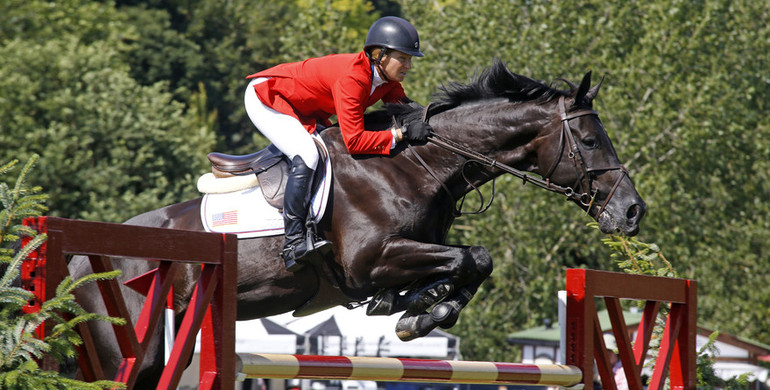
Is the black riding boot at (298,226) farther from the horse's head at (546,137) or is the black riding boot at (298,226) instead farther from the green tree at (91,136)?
the green tree at (91,136)

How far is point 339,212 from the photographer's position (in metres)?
4.70

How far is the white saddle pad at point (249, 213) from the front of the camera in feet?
15.4

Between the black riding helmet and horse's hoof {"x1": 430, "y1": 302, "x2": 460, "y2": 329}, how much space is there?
3.99ft

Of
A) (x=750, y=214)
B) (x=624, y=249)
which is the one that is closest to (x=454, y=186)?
(x=624, y=249)

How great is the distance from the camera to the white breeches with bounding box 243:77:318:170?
15.2ft

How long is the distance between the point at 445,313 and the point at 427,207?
57 centimetres

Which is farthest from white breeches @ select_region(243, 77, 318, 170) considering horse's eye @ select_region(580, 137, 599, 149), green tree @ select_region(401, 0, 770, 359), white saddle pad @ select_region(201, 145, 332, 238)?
green tree @ select_region(401, 0, 770, 359)

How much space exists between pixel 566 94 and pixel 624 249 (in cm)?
119

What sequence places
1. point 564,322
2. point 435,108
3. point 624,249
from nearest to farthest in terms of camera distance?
point 564,322 < point 435,108 < point 624,249

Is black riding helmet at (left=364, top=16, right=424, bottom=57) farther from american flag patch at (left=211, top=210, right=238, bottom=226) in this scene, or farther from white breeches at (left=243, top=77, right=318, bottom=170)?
american flag patch at (left=211, top=210, right=238, bottom=226)

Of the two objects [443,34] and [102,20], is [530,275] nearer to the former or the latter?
[443,34]

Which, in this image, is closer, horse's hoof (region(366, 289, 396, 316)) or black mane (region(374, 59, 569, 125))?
horse's hoof (region(366, 289, 396, 316))

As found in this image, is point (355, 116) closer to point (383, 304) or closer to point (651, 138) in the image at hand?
point (383, 304)

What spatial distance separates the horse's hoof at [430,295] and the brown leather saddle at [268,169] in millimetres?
743
